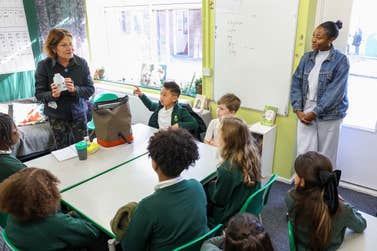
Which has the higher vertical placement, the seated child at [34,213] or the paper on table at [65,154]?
the seated child at [34,213]

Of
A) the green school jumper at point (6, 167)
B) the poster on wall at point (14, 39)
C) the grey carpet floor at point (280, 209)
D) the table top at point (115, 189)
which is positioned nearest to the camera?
the table top at point (115, 189)

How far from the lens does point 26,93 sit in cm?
418

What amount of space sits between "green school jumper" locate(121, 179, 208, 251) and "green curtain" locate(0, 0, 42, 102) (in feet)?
11.6

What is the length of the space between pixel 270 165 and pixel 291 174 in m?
0.22

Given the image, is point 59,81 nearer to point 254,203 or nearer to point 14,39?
point 254,203

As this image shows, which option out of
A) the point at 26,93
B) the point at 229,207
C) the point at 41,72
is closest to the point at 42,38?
the point at 26,93

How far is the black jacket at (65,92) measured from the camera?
251 cm

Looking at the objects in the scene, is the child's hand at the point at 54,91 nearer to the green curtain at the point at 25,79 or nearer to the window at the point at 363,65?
the green curtain at the point at 25,79

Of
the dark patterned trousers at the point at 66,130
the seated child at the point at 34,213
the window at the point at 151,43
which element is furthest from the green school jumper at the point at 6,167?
the window at the point at 151,43

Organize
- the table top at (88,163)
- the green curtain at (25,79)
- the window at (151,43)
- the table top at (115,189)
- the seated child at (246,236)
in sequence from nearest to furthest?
the seated child at (246,236)
the table top at (115,189)
the table top at (88,163)
the window at (151,43)
the green curtain at (25,79)

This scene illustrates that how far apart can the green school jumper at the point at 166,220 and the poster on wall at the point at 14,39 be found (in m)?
3.57

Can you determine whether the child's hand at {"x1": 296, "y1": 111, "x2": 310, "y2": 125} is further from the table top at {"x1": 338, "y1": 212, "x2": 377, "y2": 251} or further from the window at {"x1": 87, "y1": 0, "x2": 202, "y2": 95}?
the window at {"x1": 87, "y1": 0, "x2": 202, "y2": 95}

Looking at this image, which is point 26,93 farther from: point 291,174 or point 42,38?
point 291,174

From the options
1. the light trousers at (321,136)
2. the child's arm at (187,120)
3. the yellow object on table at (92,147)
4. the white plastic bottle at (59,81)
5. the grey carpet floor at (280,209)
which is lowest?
the grey carpet floor at (280,209)
